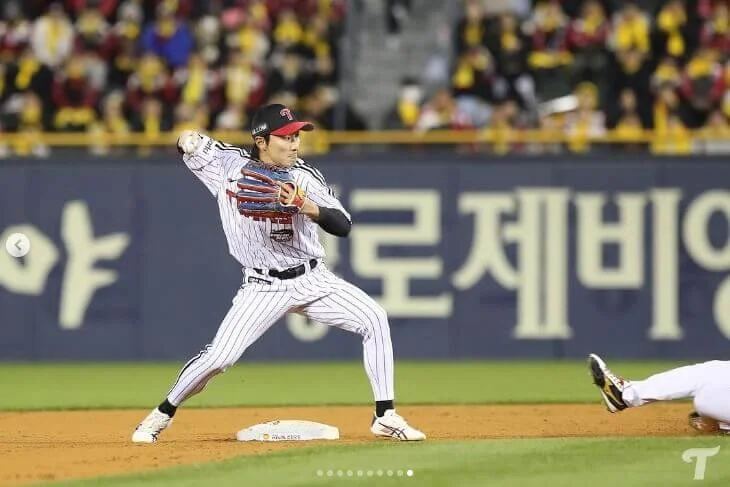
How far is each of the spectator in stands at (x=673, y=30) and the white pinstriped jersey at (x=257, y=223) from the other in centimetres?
1061

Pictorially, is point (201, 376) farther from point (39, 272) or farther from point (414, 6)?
point (414, 6)

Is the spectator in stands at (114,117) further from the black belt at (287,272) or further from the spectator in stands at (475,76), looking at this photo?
the black belt at (287,272)

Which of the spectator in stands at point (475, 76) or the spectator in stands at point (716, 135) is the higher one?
the spectator in stands at point (475, 76)

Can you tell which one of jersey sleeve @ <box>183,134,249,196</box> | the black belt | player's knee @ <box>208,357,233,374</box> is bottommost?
player's knee @ <box>208,357,233,374</box>

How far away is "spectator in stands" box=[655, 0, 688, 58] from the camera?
18828mm

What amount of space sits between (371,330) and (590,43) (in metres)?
10.6

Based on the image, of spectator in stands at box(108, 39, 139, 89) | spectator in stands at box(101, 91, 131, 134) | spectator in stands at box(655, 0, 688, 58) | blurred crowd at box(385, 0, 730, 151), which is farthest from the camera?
spectator in stands at box(108, 39, 139, 89)

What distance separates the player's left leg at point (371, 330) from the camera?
902 cm

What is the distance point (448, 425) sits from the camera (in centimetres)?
1053

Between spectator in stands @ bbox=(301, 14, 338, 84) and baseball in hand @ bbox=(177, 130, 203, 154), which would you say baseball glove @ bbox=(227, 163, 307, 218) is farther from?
spectator in stands @ bbox=(301, 14, 338, 84)

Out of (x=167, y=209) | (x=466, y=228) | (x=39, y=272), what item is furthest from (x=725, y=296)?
(x=39, y=272)

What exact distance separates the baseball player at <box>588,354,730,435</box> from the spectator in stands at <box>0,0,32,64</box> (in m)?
12.0

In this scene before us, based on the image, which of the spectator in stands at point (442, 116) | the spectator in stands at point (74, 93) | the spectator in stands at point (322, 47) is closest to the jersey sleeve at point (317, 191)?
the spectator in stands at point (442, 116)

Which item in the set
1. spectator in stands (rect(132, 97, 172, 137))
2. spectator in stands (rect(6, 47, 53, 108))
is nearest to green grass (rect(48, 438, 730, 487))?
spectator in stands (rect(132, 97, 172, 137))
